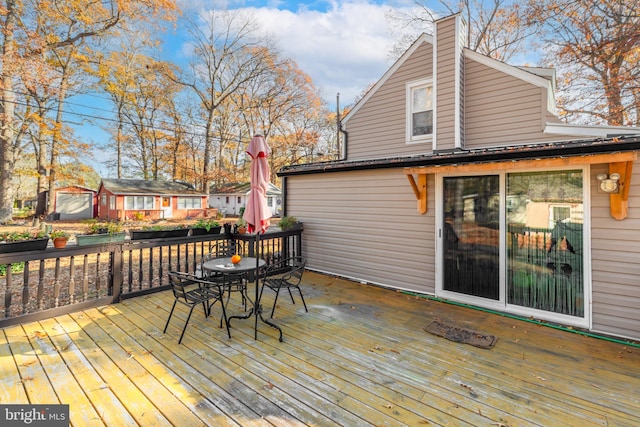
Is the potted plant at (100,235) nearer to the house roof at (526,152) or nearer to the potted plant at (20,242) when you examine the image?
the potted plant at (20,242)

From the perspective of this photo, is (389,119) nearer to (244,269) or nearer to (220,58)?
(244,269)

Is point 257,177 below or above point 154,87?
below

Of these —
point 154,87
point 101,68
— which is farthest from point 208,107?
point 101,68

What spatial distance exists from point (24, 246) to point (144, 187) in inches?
864

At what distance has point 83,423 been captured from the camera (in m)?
2.00

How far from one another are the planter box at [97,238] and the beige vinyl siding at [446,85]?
560 cm

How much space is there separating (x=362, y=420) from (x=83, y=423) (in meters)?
1.94

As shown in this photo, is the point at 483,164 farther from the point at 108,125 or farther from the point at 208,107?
the point at 108,125

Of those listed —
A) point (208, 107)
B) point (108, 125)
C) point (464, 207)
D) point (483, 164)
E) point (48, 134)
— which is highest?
point (208, 107)

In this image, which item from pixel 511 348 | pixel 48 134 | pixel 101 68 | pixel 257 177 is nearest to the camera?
pixel 511 348

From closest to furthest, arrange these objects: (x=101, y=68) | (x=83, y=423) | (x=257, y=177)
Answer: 1. (x=83, y=423)
2. (x=257, y=177)
3. (x=101, y=68)

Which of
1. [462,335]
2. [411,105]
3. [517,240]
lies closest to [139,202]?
[411,105]

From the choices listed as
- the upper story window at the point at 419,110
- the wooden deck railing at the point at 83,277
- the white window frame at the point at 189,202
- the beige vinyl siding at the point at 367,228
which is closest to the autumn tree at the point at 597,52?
the upper story window at the point at 419,110

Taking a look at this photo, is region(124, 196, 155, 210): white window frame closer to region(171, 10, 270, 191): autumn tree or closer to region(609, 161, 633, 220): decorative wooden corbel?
region(171, 10, 270, 191): autumn tree
